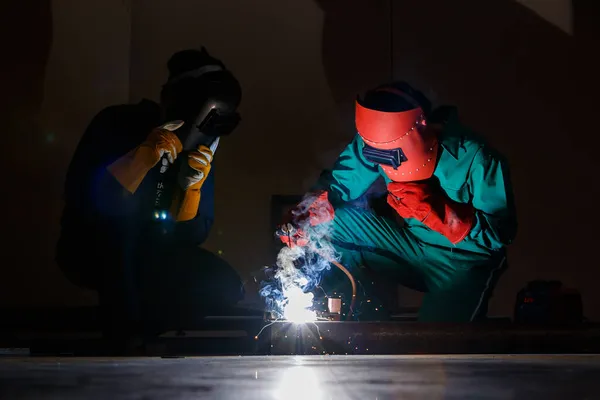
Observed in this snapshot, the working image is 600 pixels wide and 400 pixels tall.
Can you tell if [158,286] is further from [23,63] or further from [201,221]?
[23,63]

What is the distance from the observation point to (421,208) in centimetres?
188

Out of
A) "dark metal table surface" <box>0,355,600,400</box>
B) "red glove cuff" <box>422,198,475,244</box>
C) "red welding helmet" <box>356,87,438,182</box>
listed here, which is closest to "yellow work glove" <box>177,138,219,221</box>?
"red welding helmet" <box>356,87,438,182</box>

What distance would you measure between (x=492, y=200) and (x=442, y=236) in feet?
0.87

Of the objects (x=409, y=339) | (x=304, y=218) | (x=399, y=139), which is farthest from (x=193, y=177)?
(x=409, y=339)

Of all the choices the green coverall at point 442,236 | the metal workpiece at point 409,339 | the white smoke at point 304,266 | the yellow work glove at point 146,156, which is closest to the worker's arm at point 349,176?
the green coverall at point 442,236

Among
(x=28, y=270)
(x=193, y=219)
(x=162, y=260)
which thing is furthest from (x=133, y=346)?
(x=28, y=270)

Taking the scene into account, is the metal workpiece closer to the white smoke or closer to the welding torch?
the white smoke

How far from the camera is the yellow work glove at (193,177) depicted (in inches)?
85.5

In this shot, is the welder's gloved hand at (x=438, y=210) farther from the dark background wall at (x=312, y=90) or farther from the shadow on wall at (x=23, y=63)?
the shadow on wall at (x=23, y=63)

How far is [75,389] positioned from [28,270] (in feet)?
5.86

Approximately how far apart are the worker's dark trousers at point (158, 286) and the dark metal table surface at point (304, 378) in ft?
3.13

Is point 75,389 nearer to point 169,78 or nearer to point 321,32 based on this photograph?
point 169,78

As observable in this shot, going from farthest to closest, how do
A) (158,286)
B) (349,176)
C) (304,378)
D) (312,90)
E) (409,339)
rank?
(312,90), (158,286), (349,176), (409,339), (304,378)

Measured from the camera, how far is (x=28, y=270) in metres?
2.50
